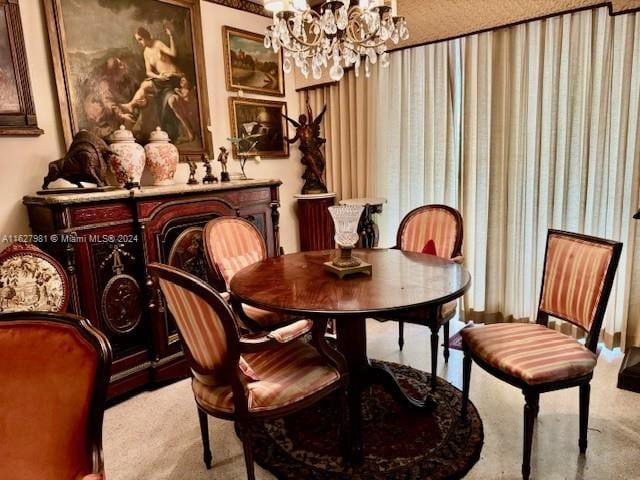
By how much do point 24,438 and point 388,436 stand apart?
1.45 m

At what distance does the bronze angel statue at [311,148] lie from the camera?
380 centimetres

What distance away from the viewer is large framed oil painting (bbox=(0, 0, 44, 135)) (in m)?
2.22

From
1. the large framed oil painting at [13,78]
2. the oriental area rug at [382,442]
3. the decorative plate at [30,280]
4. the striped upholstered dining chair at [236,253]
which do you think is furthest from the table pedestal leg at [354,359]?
the large framed oil painting at [13,78]

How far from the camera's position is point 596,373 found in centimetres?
252

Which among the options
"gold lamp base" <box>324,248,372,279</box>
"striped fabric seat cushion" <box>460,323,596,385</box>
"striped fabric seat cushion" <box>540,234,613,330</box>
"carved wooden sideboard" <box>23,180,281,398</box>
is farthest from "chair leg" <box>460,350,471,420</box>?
"carved wooden sideboard" <box>23,180,281,398</box>

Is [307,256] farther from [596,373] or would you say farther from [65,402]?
[596,373]

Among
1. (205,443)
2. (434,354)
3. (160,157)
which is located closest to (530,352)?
(434,354)

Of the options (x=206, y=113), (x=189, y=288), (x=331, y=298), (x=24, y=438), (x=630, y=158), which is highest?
(x=206, y=113)

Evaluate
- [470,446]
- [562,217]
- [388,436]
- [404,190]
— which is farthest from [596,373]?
[404,190]

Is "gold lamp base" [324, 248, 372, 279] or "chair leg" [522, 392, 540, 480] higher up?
"gold lamp base" [324, 248, 372, 279]

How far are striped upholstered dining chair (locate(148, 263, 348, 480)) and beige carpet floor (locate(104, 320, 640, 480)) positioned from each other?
0.32 m

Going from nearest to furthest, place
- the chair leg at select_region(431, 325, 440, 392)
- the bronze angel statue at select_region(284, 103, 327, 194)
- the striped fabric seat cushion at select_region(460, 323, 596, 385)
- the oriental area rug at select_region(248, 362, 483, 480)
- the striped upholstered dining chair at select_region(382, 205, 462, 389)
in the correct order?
1. the striped fabric seat cushion at select_region(460, 323, 596, 385)
2. the oriental area rug at select_region(248, 362, 483, 480)
3. the chair leg at select_region(431, 325, 440, 392)
4. the striped upholstered dining chair at select_region(382, 205, 462, 389)
5. the bronze angel statue at select_region(284, 103, 327, 194)

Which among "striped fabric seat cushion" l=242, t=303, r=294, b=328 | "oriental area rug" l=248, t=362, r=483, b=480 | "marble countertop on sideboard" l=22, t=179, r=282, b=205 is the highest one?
"marble countertop on sideboard" l=22, t=179, r=282, b=205

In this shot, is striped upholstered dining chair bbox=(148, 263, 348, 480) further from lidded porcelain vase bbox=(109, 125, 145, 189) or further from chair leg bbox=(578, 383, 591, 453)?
lidded porcelain vase bbox=(109, 125, 145, 189)
